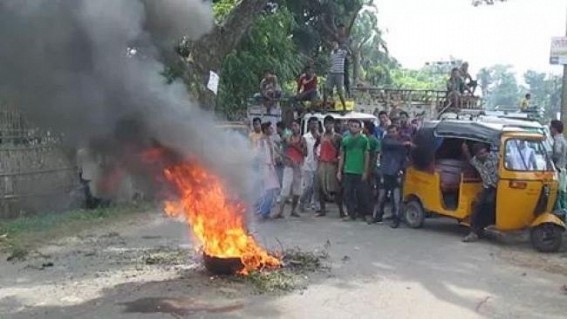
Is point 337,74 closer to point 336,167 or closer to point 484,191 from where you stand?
point 336,167

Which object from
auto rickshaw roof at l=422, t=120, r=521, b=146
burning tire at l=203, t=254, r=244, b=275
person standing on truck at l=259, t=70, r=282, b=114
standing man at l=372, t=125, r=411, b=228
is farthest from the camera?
person standing on truck at l=259, t=70, r=282, b=114

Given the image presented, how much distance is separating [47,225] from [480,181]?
6408 millimetres

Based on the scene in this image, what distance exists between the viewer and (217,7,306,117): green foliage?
17.3 m

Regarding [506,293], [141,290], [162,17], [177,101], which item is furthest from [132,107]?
[506,293]

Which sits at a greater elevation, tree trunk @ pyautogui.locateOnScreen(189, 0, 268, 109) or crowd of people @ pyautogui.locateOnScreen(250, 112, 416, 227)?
tree trunk @ pyautogui.locateOnScreen(189, 0, 268, 109)

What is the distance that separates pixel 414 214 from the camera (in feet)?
37.1

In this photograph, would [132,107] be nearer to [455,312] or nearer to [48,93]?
[48,93]

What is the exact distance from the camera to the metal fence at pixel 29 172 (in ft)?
36.8

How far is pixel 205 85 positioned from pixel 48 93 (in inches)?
215

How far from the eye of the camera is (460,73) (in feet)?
65.9

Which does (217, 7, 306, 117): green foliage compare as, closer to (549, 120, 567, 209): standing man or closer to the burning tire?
(549, 120, 567, 209): standing man

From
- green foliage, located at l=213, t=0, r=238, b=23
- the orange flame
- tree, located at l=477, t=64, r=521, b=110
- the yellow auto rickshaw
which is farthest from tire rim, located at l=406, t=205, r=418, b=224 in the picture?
tree, located at l=477, t=64, r=521, b=110

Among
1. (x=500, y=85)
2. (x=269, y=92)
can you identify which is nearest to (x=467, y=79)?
(x=269, y=92)

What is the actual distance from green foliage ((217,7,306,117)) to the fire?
9043 millimetres
